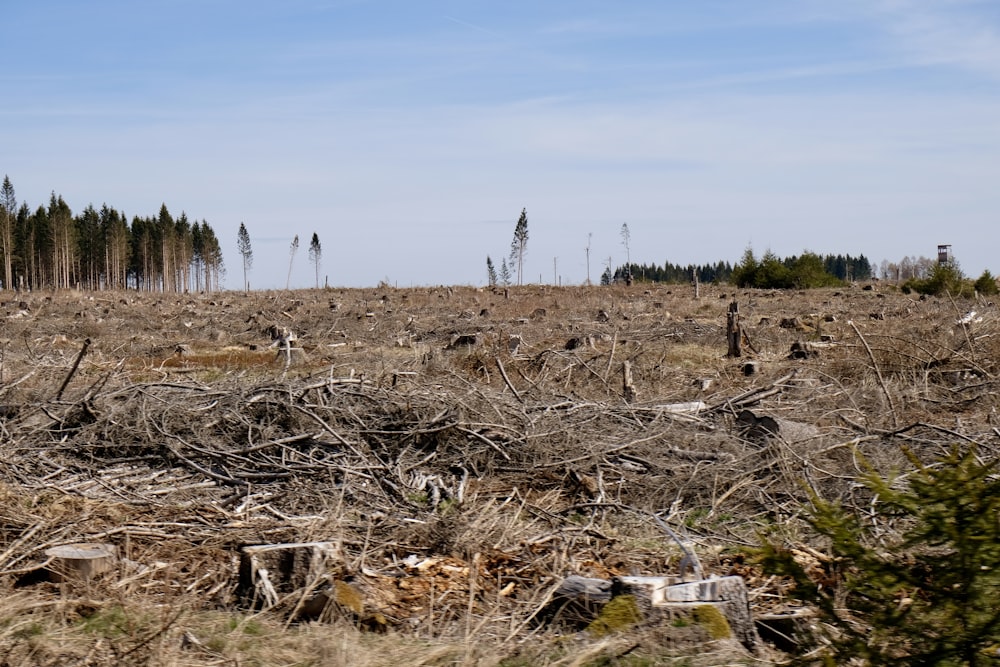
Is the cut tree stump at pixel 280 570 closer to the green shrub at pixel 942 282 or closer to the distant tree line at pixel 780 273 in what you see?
the green shrub at pixel 942 282

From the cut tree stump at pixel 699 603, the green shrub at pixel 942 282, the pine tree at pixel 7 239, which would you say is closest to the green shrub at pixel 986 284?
the green shrub at pixel 942 282

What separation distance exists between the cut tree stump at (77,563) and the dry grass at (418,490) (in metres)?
0.09

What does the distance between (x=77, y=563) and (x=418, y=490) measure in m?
2.22

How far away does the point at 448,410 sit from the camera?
7.04 meters

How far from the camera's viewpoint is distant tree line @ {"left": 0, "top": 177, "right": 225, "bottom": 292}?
71812 millimetres

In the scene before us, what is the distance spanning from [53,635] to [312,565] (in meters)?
1.11

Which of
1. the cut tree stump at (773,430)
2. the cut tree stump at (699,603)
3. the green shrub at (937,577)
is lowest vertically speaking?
the cut tree stump at (699,603)

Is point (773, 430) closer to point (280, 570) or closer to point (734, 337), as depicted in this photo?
point (280, 570)

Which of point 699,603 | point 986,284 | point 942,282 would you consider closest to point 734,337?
point 699,603

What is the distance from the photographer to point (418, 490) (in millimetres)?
6094

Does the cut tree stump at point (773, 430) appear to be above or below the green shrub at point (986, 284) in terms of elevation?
below

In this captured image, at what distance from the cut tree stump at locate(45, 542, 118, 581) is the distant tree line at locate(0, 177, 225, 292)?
66203 mm

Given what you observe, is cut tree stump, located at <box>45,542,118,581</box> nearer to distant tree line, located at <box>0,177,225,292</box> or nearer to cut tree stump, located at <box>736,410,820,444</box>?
cut tree stump, located at <box>736,410,820,444</box>

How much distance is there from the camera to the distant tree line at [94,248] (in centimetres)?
7181
